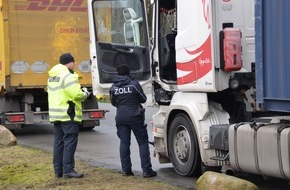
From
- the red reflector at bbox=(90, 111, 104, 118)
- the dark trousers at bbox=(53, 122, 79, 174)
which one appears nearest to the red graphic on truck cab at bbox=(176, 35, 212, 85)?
the dark trousers at bbox=(53, 122, 79, 174)

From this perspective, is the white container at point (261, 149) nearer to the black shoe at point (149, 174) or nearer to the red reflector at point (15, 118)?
the black shoe at point (149, 174)

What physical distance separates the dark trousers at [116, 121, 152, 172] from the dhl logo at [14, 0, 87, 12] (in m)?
Answer: 6.81

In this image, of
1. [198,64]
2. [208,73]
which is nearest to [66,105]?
[198,64]

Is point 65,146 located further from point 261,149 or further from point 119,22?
point 261,149

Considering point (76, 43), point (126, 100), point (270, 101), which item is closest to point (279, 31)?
point (270, 101)

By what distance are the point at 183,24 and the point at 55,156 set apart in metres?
2.64

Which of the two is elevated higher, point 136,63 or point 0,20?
point 0,20

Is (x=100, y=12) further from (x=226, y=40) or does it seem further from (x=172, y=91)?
(x=226, y=40)

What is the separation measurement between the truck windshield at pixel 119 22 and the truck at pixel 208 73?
0.05ft

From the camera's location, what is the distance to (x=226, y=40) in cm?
731

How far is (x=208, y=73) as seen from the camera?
751 centimetres

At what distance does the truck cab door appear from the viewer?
361 inches

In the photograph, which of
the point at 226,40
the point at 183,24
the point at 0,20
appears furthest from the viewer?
the point at 0,20

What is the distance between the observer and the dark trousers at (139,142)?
840 centimetres
